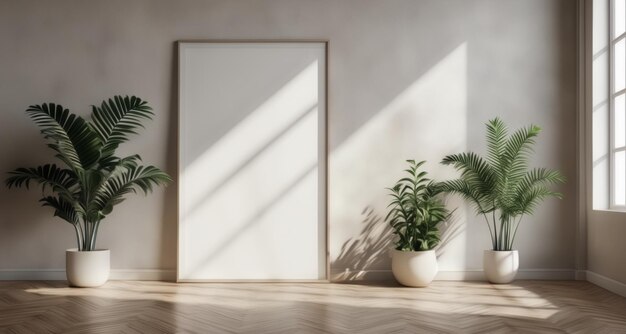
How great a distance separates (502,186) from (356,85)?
1717 mm

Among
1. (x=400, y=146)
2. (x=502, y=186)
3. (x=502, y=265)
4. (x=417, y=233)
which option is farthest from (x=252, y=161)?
(x=502, y=265)

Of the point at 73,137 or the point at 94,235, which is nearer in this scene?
the point at 73,137

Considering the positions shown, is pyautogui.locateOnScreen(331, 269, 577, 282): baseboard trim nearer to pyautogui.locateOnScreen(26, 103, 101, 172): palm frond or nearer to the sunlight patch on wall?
the sunlight patch on wall

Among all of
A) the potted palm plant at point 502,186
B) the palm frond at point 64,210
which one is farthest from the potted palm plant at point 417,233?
the palm frond at point 64,210

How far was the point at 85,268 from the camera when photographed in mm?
5266

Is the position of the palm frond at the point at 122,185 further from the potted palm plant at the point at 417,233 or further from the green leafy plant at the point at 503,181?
the green leafy plant at the point at 503,181

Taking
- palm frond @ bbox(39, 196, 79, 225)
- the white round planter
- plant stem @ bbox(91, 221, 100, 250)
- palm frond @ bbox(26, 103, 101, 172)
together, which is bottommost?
the white round planter

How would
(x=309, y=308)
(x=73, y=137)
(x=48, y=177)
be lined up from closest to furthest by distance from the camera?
1. (x=309, y=308)
2. (x=73, y=137)
3. (x=48, y=177)

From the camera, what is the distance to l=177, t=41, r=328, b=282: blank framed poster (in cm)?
561

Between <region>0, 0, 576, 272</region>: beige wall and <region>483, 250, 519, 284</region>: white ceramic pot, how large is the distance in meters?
0.29

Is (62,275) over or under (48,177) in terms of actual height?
under

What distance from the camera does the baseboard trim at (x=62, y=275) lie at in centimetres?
566

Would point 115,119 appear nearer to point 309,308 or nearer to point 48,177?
point 48,177

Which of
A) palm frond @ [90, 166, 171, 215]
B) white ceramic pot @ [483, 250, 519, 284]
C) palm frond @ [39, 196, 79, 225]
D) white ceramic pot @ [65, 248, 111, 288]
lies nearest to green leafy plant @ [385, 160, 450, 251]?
white ceramic pot @ [483, 250, 519, 284]
